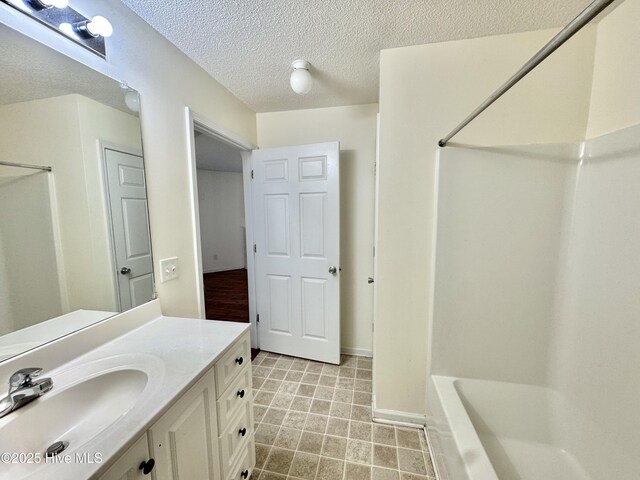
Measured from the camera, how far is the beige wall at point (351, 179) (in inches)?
86.8

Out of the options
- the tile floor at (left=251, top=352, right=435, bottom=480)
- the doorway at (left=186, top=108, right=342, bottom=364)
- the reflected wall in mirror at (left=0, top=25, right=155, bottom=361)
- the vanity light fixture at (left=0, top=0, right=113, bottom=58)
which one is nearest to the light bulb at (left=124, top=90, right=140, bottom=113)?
the reflected wall in mirror at (left=0, top=25, right=155, bottom=361)

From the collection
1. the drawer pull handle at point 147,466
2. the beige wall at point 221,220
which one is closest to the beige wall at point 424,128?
the drawer pull handle at point 147,466

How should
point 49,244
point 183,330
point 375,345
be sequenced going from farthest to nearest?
point 375,345 < point 183,330 < point 49,244

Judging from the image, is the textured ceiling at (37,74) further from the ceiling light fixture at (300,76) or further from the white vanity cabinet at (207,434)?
the white vanity cabinet at (207,434)

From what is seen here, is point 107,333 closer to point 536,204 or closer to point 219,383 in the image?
point 219,383

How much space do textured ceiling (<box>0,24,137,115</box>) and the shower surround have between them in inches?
64.7

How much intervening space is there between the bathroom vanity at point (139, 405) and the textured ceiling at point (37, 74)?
84 cm

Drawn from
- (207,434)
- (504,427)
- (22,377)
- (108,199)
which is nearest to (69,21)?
(108,199)

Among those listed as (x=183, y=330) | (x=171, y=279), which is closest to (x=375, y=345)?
(x=183, y=330)

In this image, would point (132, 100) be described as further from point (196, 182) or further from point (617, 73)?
point (617, 73)

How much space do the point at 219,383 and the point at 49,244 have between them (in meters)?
0.79

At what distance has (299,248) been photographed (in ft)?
7.32

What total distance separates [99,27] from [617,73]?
87.1 inches

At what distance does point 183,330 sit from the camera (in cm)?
117
